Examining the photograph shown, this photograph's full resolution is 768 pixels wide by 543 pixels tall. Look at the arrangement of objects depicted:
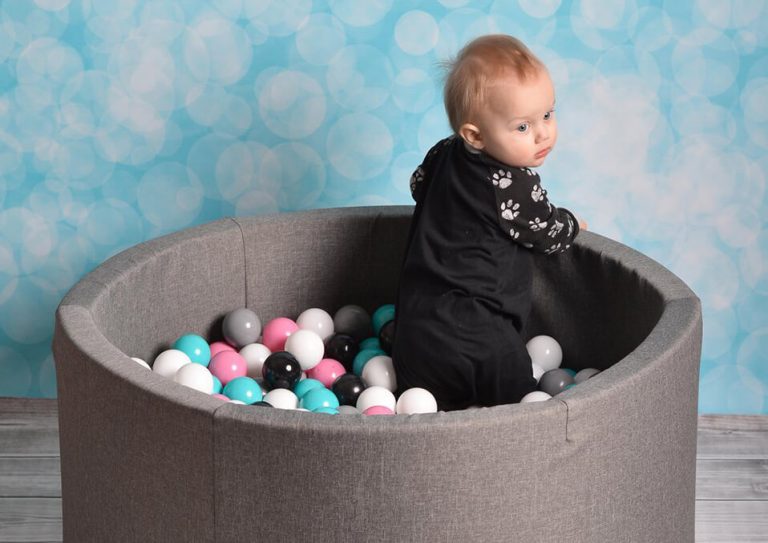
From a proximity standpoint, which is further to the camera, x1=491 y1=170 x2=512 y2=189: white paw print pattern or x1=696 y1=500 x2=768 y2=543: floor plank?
x1=696 y1=500 x2=768 y2=543: floor plank

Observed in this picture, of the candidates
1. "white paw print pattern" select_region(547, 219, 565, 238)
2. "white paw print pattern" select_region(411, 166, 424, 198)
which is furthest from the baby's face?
"white paw print pattern" select_region(411, 166, 424, 198)

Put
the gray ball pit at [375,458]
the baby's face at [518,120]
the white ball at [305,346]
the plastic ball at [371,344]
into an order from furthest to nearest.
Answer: the plastic ball at [371,344] → the white ball at [305,346] → the baby's face at [518,120] → the gray ball pit at [375,458]

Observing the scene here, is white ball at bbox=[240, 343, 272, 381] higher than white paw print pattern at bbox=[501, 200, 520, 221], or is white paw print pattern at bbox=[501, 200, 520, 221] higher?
white paw print pattern at bbox=[501, 200, 520, 221]

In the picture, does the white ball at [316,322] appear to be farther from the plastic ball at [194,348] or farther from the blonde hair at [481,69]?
the blonde hair at [481,69]

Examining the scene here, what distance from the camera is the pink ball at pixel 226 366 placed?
196 centimetres

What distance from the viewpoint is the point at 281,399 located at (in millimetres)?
1824

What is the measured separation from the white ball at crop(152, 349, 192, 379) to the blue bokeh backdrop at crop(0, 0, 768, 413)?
0.52 m

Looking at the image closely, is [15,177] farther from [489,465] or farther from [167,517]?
[489,465]

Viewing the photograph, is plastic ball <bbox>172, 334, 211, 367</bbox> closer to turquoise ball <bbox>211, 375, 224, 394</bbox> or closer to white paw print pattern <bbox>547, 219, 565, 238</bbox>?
turquoise ball <bbox>211, 375, 224, 394</bbox>

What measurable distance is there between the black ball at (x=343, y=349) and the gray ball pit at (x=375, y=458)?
458 millimetres

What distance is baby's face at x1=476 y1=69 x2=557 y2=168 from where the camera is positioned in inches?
65.4

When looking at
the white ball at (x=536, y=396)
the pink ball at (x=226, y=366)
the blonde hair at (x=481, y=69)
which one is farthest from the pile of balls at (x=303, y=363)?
the blonde hair at (x=481, y=69)

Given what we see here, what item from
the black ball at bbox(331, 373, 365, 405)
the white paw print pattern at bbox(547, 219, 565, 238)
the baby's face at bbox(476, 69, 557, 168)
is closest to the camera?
the baby's face at bbox(476, 69, 557, 168)

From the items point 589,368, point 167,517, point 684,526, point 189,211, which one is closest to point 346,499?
point 167,517
